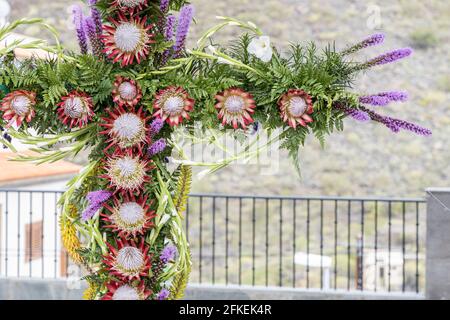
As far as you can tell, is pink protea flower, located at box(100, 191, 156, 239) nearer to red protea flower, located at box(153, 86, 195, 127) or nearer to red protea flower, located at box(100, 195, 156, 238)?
red protea flower, located at box(100, 195, 156, 238)

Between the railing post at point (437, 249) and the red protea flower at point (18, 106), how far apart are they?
208 cm

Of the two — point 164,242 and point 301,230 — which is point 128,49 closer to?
point 164,242

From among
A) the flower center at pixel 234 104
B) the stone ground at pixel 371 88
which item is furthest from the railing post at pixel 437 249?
the stone ground at pixel 371 88

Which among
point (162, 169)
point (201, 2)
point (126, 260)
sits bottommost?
point (126, 260)

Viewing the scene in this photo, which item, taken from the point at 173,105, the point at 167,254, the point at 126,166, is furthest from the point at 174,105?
the point at 167,254

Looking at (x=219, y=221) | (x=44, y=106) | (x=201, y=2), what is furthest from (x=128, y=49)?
(x=201, y=2)

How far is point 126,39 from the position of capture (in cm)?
95

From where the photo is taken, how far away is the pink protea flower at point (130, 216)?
96 centimetres

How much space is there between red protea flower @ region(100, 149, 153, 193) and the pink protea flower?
0.06ft

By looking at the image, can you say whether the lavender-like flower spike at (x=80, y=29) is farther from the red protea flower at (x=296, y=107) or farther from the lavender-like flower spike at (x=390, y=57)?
the lavender-like flower spike at (x=390, y=57)

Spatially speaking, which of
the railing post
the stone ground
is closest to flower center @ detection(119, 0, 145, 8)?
the railing post

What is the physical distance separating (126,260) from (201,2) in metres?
13.2

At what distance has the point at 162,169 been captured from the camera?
1014 mm

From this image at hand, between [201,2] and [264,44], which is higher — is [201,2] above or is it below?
above
